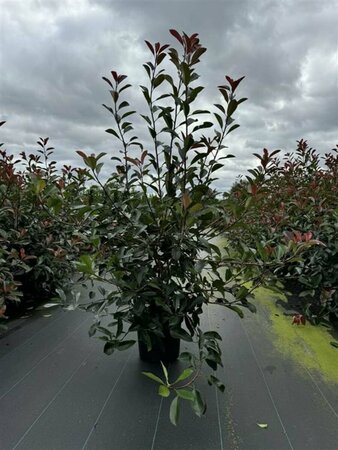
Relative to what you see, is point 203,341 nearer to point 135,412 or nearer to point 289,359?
point 135,412

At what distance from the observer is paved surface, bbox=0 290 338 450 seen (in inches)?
49.5

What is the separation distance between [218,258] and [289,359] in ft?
3.05

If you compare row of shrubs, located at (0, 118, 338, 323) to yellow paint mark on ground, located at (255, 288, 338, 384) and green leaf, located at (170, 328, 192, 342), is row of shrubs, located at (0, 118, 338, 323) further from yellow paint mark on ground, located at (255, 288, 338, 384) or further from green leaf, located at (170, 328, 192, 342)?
green leaf, located at (170, 328, 192, 342)

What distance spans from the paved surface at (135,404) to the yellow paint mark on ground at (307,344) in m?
0.11

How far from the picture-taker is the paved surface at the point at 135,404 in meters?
1.26

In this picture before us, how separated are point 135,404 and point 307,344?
1.34 metres

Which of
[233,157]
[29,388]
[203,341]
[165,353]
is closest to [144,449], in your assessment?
[203,341]

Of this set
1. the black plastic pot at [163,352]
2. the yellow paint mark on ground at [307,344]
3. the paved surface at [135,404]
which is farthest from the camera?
the yellow paint mark on ground at [307,344]

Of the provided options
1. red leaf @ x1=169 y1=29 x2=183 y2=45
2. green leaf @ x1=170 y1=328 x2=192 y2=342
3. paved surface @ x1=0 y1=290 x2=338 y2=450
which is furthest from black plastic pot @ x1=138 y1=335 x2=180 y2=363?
red leaf @ x1=169 y1=29 x2=183 y2=45

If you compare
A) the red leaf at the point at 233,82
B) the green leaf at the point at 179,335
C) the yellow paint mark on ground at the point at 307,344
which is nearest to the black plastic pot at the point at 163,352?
the green leaf at the point at 179,335

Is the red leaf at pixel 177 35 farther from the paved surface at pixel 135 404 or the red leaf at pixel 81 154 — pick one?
the paved surface at pixel 135 404

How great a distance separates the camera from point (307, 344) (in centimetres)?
218

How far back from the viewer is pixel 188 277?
5.09 ft

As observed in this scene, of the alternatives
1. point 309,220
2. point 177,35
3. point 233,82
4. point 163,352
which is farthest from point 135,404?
point 309,220
